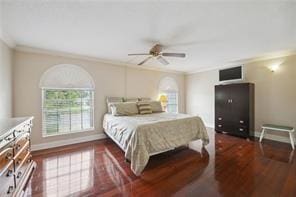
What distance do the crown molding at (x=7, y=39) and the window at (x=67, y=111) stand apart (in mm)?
1167

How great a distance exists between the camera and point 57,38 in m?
2.96

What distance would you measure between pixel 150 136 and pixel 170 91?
416 cm

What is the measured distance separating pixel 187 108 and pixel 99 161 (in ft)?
16.9

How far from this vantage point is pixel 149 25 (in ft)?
8.02

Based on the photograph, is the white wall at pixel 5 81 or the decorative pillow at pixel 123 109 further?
the decorative pillow at pixel 123 109

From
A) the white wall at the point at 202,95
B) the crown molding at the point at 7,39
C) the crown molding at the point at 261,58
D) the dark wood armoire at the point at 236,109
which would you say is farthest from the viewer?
the white wall at the point at 202,95

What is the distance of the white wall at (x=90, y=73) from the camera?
11.3ft

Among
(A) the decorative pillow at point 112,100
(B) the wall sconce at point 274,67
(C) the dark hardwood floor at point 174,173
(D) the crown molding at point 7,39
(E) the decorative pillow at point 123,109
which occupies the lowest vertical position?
(C) the dark hardwood floor at point 174,173

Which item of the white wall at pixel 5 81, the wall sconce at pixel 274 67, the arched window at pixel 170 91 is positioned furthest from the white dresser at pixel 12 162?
the wall sconce at pixel 274 67

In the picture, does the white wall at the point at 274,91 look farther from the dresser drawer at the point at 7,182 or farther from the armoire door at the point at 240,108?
the dresser drawer at the point at 7,182

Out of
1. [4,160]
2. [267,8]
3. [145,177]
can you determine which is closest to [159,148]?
[145,177]

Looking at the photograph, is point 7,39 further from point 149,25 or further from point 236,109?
point 236,109

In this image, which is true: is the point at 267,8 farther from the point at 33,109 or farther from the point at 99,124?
the point at 33,109

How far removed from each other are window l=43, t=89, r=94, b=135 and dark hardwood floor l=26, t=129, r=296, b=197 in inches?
24.7
